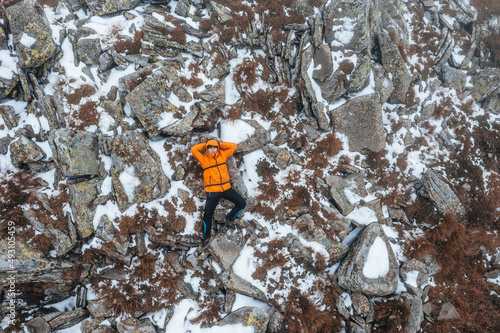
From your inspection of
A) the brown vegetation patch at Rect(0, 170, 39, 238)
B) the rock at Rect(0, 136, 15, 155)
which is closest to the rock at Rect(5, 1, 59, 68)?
the rock at Rect(0, 136, 15, 155)

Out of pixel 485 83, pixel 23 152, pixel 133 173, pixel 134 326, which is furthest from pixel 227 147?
pixel 485 83

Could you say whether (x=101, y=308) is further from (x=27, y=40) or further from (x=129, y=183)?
(x=27, y=40)

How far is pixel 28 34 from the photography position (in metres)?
9.25

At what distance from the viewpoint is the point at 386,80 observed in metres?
11.1

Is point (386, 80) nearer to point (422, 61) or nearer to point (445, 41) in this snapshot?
point (422, 61)

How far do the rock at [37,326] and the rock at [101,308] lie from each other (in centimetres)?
163

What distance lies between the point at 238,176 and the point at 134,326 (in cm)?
740

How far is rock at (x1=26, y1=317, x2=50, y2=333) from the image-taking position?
345 inches


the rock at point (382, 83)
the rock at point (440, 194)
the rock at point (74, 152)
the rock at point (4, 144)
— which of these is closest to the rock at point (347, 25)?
the rock at point (382, 83)

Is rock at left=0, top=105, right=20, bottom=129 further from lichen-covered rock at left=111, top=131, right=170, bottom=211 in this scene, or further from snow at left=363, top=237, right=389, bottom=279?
snow at left=363, top=237, right=389, bottom=279

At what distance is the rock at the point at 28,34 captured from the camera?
9156 mm

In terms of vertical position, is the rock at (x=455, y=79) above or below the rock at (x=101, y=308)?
above

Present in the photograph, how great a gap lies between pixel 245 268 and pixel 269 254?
117 cm

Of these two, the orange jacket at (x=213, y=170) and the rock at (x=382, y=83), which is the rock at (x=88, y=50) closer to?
the orange jacket at (x=213, y=170)
